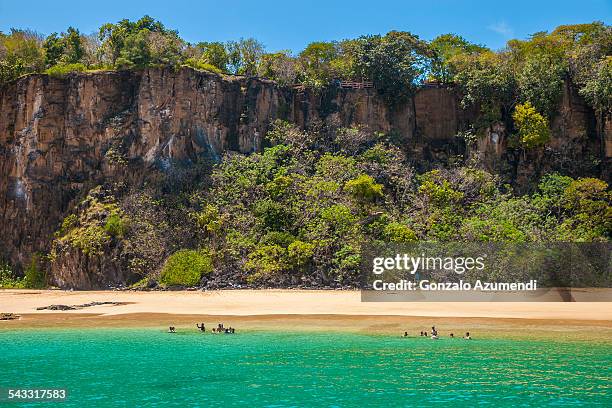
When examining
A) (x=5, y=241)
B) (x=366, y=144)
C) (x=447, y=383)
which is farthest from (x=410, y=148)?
(x=447, y=383)

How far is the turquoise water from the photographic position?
16.4m

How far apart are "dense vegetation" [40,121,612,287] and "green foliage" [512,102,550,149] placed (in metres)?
2.59

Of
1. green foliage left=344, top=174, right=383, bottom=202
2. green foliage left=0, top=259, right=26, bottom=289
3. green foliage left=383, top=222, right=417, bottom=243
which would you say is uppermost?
green foliage left=344, top=174, right=383, bottom=202

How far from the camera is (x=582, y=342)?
22.7 metres

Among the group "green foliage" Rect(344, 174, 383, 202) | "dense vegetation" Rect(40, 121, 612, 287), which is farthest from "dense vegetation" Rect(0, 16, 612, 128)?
"green foliage" Rect(344, 174, 383, 202)

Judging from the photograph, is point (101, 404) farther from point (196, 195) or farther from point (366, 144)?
point (366, 144)

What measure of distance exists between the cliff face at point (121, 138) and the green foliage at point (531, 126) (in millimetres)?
1401

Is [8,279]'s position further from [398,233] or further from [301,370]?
[301,370]

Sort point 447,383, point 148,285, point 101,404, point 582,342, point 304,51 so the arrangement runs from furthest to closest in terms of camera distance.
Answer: point 304,51 → point 148,285 → point 582,342 → point 447,383 → point 101,404

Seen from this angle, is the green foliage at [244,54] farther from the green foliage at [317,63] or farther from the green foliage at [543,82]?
the green foliage at [543,82]

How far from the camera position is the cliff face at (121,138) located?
46438 millimetres

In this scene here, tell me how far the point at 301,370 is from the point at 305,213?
2351 cm

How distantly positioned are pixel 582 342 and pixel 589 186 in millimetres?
22280

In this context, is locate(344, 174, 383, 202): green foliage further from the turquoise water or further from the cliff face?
the turquoise water
